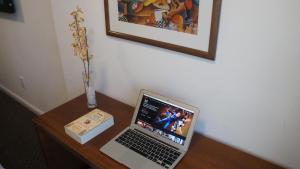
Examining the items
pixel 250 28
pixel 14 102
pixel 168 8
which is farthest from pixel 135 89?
pixel 14 102

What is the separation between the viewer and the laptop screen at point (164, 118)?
3.67ft

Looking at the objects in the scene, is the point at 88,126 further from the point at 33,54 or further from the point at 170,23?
the point at 33,54

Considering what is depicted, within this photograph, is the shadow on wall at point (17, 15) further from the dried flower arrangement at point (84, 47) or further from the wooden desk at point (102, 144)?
the wooden desk at point (102, 144)

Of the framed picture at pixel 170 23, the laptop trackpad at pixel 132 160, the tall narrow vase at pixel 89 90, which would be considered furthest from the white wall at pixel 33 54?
the laptop trackpad at pixel 132 160

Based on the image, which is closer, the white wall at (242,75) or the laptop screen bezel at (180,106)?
the white wall at (242,75)

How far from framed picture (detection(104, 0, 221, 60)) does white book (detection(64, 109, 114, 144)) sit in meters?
0.45

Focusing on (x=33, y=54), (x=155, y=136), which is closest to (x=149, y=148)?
(x=155, y=136)

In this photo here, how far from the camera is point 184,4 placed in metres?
1.03

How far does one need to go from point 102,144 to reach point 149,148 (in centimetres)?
23

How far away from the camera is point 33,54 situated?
88.8 inches

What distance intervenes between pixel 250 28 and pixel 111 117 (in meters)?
0.80

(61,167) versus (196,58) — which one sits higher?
(196,58)

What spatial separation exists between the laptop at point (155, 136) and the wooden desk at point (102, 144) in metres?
0.04

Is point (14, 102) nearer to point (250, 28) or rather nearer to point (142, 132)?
point (142, 132)
